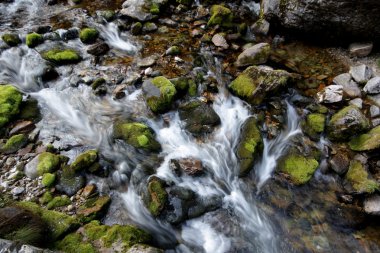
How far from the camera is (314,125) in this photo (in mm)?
6887

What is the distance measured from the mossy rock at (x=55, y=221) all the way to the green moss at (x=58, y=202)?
0.16m

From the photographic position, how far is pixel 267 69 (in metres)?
7.63

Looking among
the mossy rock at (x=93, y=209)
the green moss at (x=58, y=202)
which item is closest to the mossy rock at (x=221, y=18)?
the mossy rock at (x=93, y=209)

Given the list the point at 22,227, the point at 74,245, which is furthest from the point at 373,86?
the point at 22,227

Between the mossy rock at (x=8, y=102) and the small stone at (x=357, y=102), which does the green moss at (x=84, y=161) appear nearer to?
the mossy rock at (x=8, y=102)

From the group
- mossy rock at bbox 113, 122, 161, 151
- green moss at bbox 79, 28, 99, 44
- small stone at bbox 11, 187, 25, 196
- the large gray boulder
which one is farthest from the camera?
green moss at bbox 79, 28, 99, 44

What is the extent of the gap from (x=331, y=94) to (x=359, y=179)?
2.36m

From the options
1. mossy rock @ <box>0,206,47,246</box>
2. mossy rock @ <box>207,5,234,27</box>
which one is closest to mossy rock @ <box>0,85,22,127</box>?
mossy rock @ <box>0,206,47,246</box>

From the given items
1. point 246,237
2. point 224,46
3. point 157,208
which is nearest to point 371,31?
point 224,46

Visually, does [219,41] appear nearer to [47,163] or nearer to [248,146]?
[248,146]

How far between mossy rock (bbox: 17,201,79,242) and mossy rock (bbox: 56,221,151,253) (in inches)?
5.1

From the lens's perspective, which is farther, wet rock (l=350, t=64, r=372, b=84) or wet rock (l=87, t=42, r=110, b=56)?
wet rock (l=87, t=42, r=110, b=56)

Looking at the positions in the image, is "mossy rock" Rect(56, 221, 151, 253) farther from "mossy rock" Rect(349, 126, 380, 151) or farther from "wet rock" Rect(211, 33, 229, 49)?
"wet rock" Rect(211, 33, 229, 49)

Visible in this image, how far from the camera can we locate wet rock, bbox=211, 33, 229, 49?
918 cm
